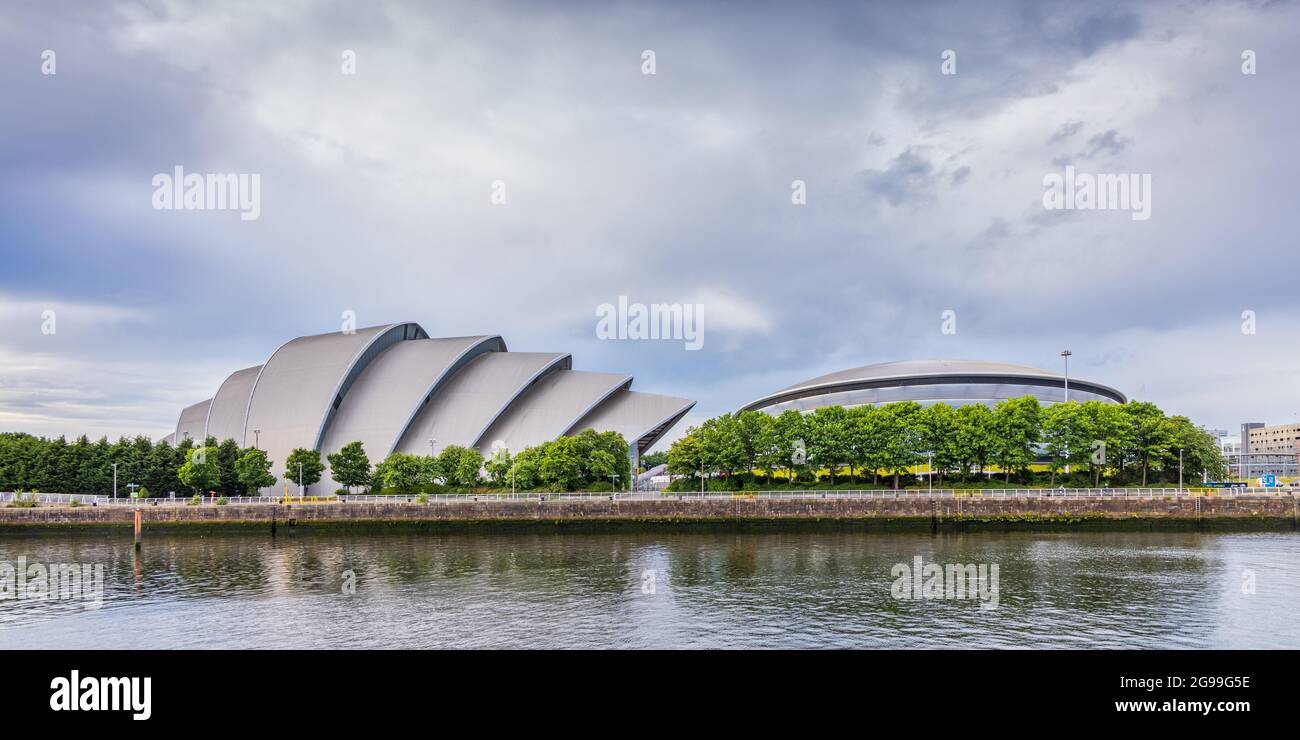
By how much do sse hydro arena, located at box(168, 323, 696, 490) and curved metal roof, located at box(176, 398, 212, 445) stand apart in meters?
1.20

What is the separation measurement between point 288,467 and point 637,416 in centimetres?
2801

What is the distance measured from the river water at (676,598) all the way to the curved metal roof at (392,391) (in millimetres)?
26546

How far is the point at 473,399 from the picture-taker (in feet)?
217

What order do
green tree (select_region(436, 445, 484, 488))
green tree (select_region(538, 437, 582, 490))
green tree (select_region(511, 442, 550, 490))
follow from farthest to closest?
green tree (select_region(436, 445, 484, 488)) < green tree (select_region(511, 442, 550, 490)) < green tree (select_region(538, 437, 582, 490))

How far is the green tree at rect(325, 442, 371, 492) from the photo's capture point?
5778 cm

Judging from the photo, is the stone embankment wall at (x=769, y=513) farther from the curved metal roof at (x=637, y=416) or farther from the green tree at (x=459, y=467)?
the curved metal roof at (x=637, y=416)

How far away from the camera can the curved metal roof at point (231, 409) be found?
67188 millimetres

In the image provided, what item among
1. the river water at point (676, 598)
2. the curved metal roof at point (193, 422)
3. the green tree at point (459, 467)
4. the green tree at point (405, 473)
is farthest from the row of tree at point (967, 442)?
the curved metal roof at point (193, 422)

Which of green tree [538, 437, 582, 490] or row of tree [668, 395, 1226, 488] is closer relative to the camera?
row of tree [668, 395, 1226, 488]

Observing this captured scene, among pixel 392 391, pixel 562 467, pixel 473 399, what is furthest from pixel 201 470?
pixel 562 467

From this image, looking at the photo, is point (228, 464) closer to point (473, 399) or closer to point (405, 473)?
point (405, 473)

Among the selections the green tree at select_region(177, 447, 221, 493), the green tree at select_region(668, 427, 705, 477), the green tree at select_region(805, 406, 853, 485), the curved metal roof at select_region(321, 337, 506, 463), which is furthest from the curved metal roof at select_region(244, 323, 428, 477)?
the green tree at select_region(805, 406, 853, 485)

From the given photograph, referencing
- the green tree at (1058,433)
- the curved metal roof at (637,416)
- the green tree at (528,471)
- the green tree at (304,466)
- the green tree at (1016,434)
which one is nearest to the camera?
the green tree at (1016,434)

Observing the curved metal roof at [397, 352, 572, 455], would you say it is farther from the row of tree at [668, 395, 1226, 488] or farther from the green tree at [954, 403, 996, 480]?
the green tree at [954, 403, 996, 480]
